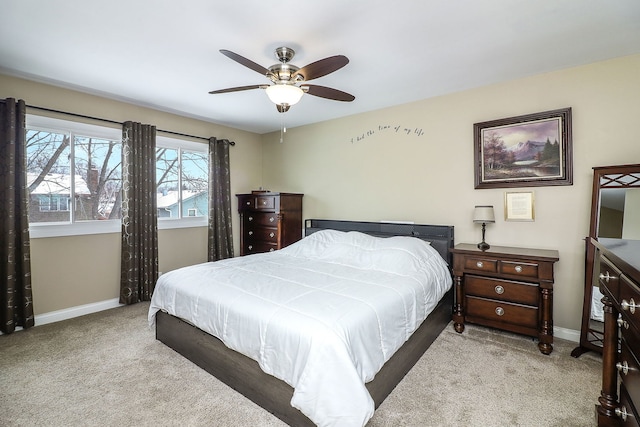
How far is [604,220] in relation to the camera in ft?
8.18

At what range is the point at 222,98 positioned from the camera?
354cm

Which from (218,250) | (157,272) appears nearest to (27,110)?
(157,272)

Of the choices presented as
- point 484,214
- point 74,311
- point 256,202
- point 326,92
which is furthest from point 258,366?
point 256,202

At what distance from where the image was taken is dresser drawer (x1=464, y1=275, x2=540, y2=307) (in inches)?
103

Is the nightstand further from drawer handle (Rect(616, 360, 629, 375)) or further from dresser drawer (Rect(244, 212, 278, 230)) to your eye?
dresser drawer (Rect(244, 212, 278, 230))

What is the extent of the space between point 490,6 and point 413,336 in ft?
7.56

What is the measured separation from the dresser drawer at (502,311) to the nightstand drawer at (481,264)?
0.29m

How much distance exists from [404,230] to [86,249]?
3.73 m

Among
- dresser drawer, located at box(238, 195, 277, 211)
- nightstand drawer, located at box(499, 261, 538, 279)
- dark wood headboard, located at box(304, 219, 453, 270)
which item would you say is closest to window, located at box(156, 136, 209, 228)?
dresser drawer, located at box(238, 195, 277, 211)

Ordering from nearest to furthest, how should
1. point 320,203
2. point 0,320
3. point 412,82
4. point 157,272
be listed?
point 0,320
point 412,82
point 157,272
point 320,203

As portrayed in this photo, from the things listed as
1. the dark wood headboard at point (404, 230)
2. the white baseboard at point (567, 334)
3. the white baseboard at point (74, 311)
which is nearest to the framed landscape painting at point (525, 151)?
the dark wood headboard at point (404, 230)

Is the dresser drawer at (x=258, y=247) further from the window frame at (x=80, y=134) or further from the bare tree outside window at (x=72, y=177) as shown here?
the bare tree outside window at (x=72, y=177)

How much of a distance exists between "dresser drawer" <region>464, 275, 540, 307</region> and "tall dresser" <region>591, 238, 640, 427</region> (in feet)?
3.54

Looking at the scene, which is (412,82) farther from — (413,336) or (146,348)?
(146,348)
